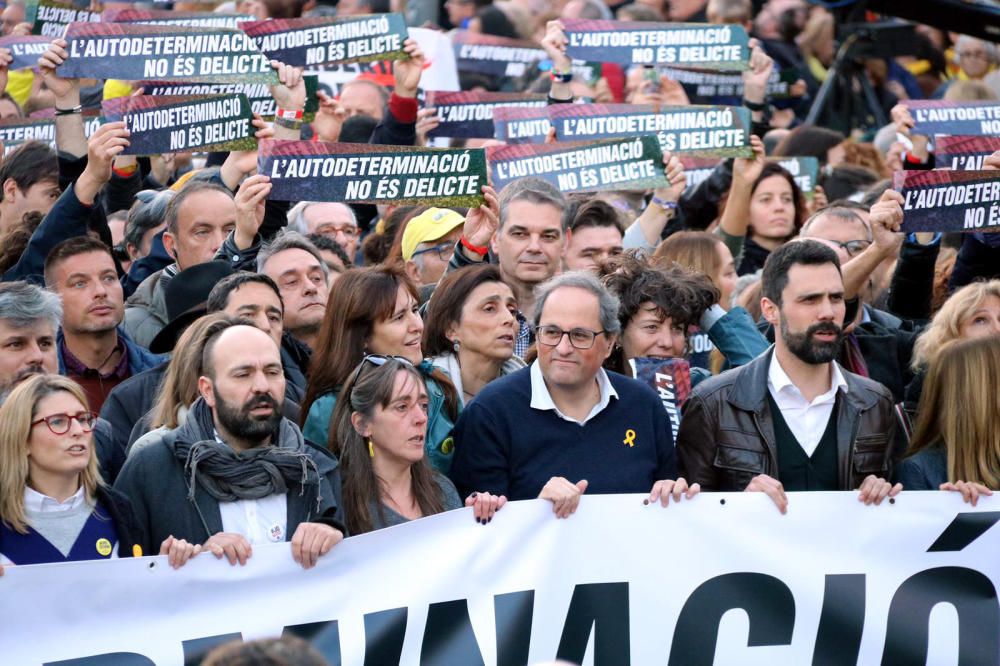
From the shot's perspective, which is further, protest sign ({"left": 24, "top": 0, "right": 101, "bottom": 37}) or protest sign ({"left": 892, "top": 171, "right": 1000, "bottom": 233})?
protest sign ({"left": 24, "top": 0, "right": 101, "bottom": 37})

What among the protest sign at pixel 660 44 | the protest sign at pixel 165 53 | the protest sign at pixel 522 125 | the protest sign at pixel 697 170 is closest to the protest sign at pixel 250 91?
the protest sign at pixel 165 53

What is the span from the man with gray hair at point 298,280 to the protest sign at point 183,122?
0.65 m

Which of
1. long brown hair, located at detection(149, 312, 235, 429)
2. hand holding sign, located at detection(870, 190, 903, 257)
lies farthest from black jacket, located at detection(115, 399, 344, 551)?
hand holding sign, located at detection(870, 190, 903, 257)

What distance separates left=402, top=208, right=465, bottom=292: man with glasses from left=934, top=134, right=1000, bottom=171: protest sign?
2.29m

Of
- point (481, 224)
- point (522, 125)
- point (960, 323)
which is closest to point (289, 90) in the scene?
point (481, 224)

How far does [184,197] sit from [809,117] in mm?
6398

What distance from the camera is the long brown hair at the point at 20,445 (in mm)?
5309

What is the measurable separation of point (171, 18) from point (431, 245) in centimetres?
239

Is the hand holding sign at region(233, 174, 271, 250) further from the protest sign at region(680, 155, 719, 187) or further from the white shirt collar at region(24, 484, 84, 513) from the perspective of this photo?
the protest sign at region(680, 155, 719, 187)

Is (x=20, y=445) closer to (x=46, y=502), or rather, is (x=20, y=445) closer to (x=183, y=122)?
(x=46, y=502)

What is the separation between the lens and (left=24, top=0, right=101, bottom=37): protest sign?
9.23 metres

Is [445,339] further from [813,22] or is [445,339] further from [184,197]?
[813,22]

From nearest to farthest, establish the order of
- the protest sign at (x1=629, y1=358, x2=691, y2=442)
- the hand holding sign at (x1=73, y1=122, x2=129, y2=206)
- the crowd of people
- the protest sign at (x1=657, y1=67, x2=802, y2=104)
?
the crowd of people, the protest sign at (x1=629, y1=358, x2=691, y2=442), the hand holding sign at (x1=73, y1=122, x2=129, y2=206), the protest sign at (x1=657, y1=67, x2=802, y2=104)

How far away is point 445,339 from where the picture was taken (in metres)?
6.91
